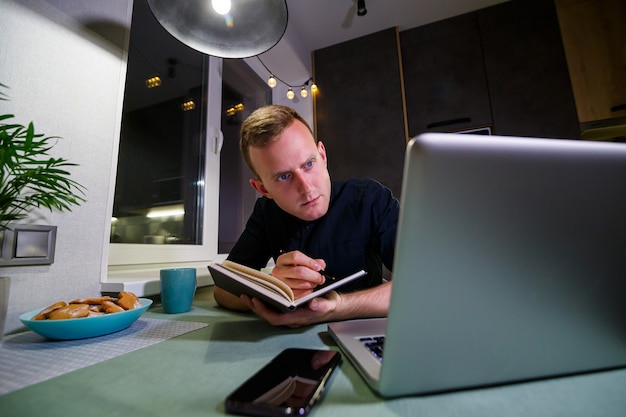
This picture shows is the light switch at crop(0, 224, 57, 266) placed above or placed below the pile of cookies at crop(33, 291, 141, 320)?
above

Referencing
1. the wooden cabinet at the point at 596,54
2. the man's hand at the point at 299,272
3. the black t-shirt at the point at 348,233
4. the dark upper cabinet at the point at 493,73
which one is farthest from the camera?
the dark upper cabinet at the point at 493,73

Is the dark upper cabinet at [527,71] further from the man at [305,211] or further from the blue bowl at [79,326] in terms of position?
the blue bowl at [79,326]

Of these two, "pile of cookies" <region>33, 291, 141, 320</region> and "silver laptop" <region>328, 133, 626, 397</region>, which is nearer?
"silver laptop" <region>328, 133, 626, 397</region>

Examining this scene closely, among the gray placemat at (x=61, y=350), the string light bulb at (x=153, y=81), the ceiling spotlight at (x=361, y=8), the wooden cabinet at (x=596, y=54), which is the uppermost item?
the ceiling spotlight at (x=361, y=8)

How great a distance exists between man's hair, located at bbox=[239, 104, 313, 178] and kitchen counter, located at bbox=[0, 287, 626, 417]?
62cm

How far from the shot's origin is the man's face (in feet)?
2.94

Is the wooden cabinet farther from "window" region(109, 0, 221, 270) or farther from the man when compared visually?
"window" region(109, 0, 221, 270)

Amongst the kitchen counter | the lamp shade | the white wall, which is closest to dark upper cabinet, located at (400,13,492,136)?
the lamp shade

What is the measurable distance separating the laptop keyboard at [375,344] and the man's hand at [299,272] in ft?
0.58

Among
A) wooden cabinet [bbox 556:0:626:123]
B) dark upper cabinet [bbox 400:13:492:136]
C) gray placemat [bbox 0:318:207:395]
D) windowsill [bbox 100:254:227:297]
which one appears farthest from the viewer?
dark upper cabinet [bbox 400:13:492:136]

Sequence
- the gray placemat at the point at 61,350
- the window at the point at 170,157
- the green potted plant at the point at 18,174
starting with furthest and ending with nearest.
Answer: the window at the point at 170,157 → the green potted plant at the point at 18,174 → the gray placemat at the point at 61,350

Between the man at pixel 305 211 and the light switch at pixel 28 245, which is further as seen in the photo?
the man at pixel 305 211

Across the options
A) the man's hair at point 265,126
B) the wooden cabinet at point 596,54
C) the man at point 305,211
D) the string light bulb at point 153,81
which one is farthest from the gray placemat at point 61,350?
→ the wooden cabinet at point 596,54

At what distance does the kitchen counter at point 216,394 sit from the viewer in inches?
11.4
